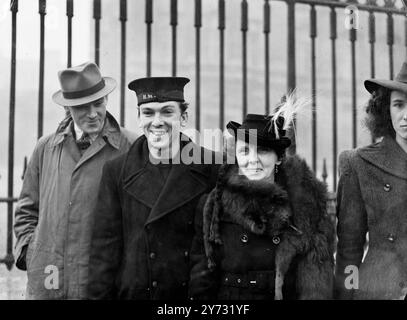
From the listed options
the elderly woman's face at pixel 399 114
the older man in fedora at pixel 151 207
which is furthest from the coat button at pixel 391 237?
the older man in fedora at pixel 151 207

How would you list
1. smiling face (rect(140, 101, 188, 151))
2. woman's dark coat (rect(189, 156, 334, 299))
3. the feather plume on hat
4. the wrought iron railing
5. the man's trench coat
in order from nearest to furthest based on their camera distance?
woman's dark coat (rect(189, 156, 334, 299)) → the feather plume on hat → smiling face (rect(140, 101, 188, 151)) → the man's trench coat → the wrought iron railing

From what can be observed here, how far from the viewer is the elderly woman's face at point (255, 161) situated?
2520mm

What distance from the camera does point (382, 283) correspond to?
2674 millimetres

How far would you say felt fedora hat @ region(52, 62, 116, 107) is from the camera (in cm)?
301

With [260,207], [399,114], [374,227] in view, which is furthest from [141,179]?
[399,114]

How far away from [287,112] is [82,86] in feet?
3.68

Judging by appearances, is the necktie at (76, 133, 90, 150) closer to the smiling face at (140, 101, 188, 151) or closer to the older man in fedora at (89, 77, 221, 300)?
the older man in fedora at (89, 77, 221, 300)

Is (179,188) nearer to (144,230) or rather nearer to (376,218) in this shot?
(144,230)

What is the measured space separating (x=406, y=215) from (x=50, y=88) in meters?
2.26

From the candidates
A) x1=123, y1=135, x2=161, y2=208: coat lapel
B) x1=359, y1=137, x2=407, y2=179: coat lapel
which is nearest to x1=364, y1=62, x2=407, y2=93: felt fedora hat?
x1=359, y1=137, x2=407, y2=179: coat lapel

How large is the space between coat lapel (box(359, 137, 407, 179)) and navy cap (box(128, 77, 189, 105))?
38.6 inches

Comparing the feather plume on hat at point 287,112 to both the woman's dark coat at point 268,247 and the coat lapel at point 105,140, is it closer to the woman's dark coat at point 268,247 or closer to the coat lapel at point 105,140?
the woman's dark coat at point 268,247

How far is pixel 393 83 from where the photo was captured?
274cm
